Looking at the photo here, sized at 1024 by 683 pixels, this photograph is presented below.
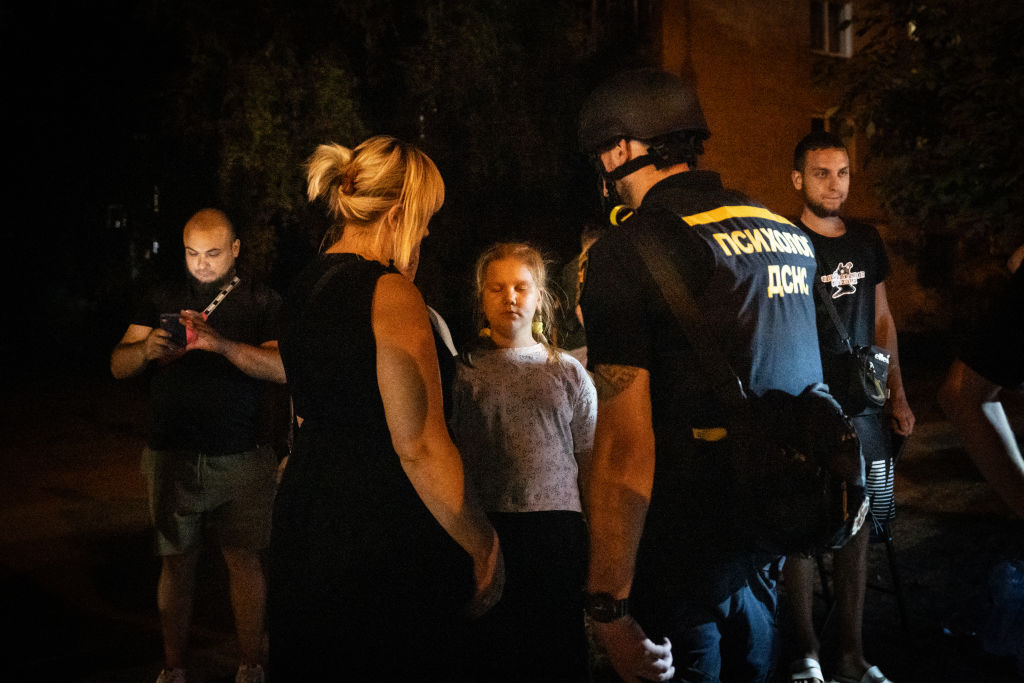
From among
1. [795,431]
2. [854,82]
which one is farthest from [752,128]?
[795,431]

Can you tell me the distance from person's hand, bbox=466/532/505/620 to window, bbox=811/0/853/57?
71.8 ft

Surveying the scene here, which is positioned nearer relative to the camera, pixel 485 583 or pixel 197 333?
pixel 485 583

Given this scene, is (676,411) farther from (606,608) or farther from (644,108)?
(644,108)

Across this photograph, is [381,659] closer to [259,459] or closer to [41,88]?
[259,459]

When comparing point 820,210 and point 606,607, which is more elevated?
point 820,210

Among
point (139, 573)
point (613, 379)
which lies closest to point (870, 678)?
point (613, 379)

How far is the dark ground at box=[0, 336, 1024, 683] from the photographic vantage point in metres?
4.23

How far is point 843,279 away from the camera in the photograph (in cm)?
389

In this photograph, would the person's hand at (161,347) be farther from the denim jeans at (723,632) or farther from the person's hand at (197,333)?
the denim jeans at (723,632)

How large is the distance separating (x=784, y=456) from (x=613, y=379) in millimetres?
405

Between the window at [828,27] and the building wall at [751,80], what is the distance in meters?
1.05

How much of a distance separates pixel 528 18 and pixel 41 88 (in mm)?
14466

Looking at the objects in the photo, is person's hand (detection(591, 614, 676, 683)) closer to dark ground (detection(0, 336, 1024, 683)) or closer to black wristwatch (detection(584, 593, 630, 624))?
black wristwatch (detection(584, 593, 630, 624))

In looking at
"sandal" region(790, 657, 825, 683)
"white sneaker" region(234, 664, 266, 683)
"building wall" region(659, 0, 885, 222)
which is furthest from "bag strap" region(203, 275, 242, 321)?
"building wall" region(659, 0, 885, 222)
